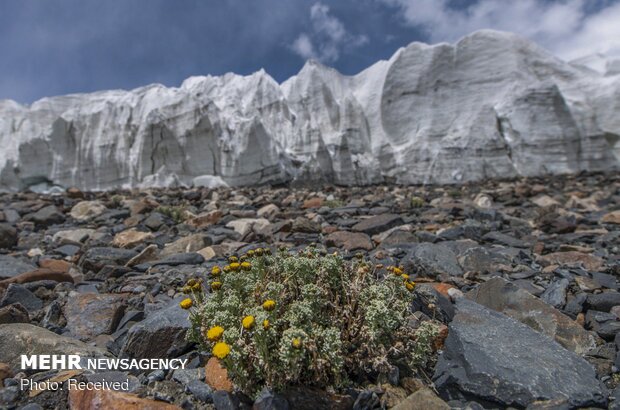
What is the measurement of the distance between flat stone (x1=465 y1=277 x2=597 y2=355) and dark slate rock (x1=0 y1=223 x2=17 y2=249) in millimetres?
6559

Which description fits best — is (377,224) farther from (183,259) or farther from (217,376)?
(217,376)

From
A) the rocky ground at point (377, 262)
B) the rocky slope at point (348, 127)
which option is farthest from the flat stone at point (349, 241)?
the rocky slope at point (348, 127)

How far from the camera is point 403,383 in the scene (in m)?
2.28

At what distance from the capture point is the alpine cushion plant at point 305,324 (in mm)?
2037

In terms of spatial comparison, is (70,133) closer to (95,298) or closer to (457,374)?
(95,298)

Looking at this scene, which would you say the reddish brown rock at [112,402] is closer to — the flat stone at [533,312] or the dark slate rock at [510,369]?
the dark slate rock at [510,369]

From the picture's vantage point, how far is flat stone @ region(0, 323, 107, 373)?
260cm

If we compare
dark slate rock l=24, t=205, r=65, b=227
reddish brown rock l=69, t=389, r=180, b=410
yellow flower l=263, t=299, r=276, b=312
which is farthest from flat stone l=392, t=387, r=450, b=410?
dark slate rock l=24, t=205, r=65, b=227

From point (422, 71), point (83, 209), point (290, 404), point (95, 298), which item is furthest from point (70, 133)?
point (290, 404)

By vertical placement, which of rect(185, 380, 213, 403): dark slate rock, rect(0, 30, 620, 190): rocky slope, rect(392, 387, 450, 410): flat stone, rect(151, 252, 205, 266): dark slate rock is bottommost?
rect(185, 380, 213, 403): dark slate rock

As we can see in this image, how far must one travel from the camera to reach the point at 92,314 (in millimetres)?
3336

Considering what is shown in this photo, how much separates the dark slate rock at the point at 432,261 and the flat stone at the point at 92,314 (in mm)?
2809

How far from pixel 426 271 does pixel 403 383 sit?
2.01 metres

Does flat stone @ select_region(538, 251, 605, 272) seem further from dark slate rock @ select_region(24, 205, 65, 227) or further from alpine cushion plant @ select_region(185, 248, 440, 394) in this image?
dark slate rock @ select_region(24, 205, 65, 227)
